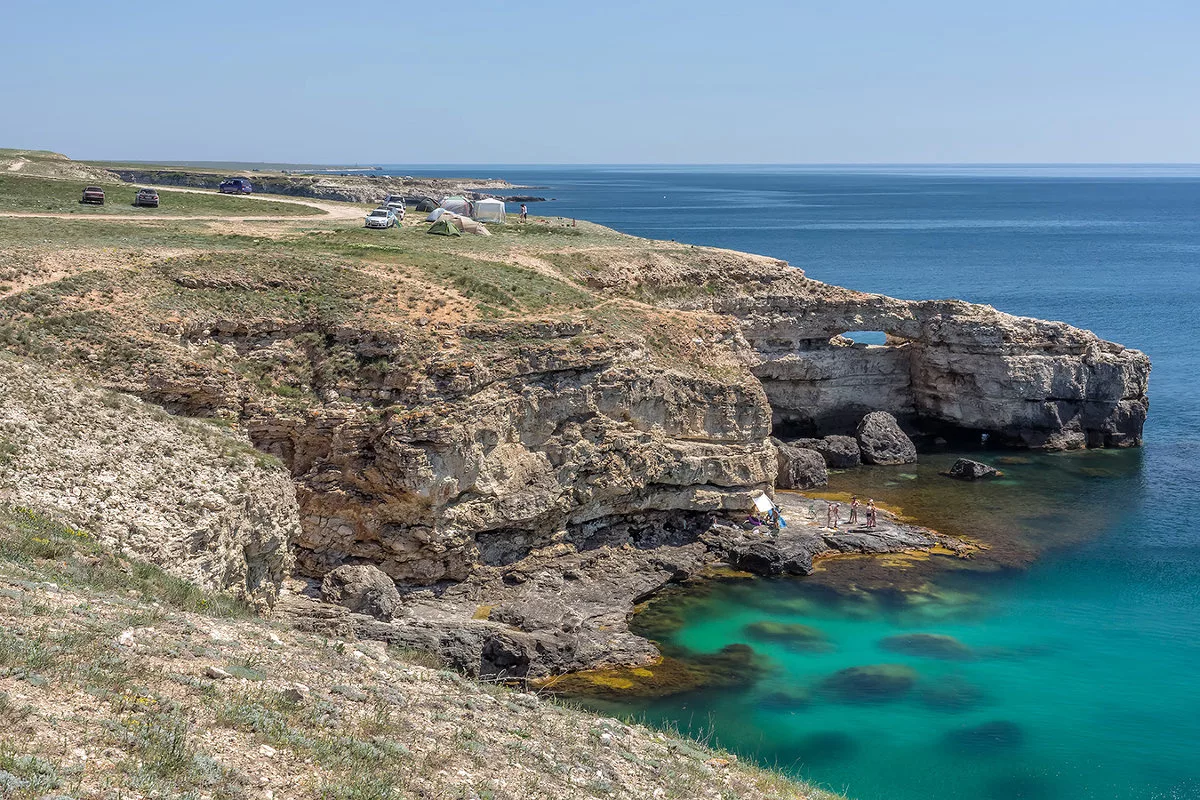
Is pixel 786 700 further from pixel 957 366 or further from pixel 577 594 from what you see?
pixel 957 366

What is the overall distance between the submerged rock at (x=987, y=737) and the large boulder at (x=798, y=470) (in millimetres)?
19659

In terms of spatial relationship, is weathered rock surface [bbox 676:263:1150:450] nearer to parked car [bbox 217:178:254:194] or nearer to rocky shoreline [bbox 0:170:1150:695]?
rocky shoreline [bbox 0:170:1150:695]

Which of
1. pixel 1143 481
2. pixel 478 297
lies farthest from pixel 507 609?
pixel 1143 481

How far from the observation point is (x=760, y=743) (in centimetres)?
2578

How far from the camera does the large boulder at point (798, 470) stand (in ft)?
151

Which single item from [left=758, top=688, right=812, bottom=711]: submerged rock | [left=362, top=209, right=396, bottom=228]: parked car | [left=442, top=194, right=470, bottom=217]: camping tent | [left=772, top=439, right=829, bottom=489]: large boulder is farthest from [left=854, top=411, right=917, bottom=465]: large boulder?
[left=442, top=194, right=470, bottom=217]: camping tent

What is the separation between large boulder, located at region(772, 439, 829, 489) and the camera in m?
46.0

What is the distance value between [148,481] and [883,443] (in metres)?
35.6

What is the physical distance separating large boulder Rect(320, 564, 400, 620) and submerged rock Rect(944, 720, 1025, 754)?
15.7 m

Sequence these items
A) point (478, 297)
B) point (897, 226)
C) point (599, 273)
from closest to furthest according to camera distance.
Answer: point (478, 297), point (599, 273), point (897, 226)

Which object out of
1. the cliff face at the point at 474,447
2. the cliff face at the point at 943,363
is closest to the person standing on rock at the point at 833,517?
Answer: the cliff face at the point at 474,447

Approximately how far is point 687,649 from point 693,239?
107 meters

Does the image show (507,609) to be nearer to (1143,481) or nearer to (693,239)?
(1143,481)

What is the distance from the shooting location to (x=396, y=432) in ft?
105
